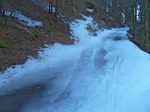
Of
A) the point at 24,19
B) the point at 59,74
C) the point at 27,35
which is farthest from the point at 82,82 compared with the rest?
the point at 24,19

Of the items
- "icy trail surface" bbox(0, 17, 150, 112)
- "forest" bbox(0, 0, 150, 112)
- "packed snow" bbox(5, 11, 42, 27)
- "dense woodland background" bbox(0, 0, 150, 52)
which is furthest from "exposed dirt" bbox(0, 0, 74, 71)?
"dense woodland background" bbox(0, 0, 150, 52)

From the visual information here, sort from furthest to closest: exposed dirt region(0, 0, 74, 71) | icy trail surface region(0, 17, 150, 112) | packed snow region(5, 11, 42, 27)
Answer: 1. packed snow region(5, 11, 42, 27)
2. exposed dirt region(0, 0, 74, 71)
3. icy trail surface region(0, 17, 150, 112)

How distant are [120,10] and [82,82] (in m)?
65.4

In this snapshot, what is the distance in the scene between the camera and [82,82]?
15.3 meters

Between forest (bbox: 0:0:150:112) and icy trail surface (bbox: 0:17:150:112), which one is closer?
icy trail surface (bbox: 0:17:150:112)

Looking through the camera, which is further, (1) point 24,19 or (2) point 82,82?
(1) point 24,19

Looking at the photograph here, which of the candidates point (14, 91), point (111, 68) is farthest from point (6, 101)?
point (111, 68)

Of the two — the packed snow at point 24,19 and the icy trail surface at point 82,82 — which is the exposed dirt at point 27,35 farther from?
the icy trail surface at point 82,82

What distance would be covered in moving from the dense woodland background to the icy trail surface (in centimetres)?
915

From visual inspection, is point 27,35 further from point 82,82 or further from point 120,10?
point 120,10

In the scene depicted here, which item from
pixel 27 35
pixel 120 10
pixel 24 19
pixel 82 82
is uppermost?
pixel 120 10

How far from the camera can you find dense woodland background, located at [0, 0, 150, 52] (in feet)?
131

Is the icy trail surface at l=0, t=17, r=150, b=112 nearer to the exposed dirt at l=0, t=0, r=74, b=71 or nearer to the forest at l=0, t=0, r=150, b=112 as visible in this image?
the forest at l=0, t=0, r=150, b=112

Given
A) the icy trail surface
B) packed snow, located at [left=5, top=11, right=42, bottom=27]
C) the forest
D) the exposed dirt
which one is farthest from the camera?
packed snow, located at [left=5, top=11, right=42, bottom=27]
